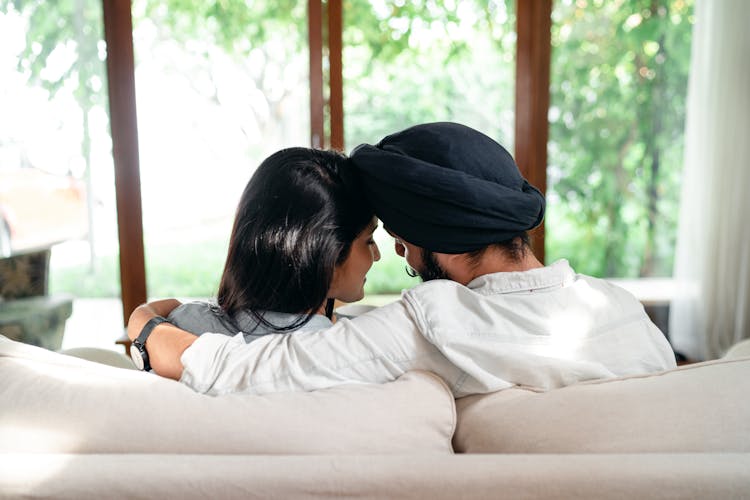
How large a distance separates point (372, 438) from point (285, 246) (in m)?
0.40

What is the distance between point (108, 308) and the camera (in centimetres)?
351

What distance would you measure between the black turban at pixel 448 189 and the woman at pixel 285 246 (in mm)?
78

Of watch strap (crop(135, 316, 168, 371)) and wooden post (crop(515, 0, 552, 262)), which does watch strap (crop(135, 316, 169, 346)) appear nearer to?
watch strap (crop(135, 316, 168, 371))

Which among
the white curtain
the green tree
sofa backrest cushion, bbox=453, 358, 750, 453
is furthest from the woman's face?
the white curtain

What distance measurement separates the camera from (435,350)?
3.35ft

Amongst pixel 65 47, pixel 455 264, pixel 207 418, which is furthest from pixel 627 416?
pixel 65 47

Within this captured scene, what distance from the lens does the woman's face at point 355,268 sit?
129 cm

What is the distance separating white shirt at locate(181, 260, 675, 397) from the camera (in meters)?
0.99

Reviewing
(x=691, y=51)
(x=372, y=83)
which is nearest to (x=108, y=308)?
(x=372, y=83)

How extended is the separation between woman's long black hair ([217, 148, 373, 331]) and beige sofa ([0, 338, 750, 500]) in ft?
0.89

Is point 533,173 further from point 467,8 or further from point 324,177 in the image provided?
point 324,177

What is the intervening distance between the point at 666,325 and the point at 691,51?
4.91 feet

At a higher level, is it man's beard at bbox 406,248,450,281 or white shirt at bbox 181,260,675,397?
man's beard at bbox 406,248,450,281

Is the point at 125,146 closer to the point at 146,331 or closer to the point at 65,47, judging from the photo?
the point at 65,47
